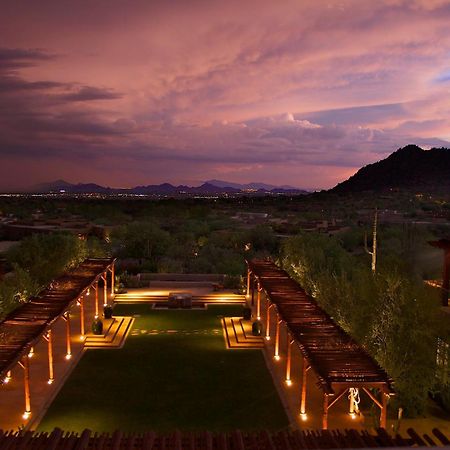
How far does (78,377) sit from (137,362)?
101 inches

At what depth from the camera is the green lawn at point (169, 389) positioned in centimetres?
1534

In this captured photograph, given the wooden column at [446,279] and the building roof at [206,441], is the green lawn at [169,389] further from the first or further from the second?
the wooden column at [446,279]

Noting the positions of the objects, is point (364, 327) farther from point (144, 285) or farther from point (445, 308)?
point (144, 285)

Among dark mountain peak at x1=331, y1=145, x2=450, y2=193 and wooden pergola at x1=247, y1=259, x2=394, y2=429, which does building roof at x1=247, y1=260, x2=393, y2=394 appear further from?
dark mountain peak at x1=331, y1=145, x2=450, y2=193

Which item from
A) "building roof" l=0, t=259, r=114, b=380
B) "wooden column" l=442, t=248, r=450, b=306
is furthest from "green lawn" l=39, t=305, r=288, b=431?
"wooden column" l=442, t=248, r=450, b=306

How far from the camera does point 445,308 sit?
1988 cm

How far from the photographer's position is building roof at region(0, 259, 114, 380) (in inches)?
578

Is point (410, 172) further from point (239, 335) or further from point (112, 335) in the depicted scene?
point (112, 335)

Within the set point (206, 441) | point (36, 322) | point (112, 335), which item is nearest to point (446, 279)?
point (112, 335)

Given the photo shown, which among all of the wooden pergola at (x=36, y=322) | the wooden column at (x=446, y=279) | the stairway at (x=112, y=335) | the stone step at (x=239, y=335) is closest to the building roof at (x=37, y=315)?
the wooden pergola at (x=36, y=322)

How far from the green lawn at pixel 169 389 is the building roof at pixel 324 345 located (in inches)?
91.4

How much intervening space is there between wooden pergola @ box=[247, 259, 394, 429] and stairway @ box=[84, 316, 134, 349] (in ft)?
22.8

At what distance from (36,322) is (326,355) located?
9.53 metres

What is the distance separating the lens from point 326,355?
14.9 meters
